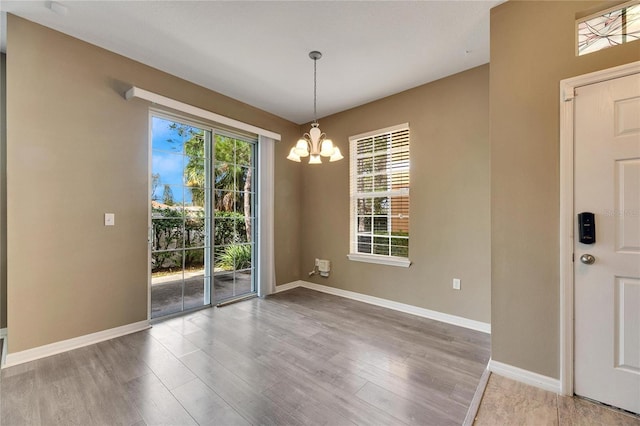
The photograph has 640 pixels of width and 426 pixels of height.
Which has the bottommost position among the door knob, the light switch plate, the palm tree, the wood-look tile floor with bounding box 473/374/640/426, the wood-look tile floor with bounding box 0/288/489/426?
the wood-look tile floor with bounding box 473/374/640/426

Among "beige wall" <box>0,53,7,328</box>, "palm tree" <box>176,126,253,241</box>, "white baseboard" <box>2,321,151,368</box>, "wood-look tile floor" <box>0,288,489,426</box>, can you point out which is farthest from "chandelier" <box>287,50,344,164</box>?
"beige wall" <box>0,53,7,328</box>

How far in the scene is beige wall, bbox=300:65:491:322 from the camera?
296 cm

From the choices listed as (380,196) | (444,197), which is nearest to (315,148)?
(380,196)

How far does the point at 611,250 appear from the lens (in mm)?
1756

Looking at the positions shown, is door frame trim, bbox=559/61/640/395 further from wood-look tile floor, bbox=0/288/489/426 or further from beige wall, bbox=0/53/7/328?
beige wall, bbox=0/53/7/328

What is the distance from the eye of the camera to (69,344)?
2494 mm

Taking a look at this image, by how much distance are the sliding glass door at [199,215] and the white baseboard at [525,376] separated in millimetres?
3251

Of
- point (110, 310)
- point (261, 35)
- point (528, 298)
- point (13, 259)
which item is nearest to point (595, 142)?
point (528, 298)

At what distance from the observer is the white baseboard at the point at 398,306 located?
2.99 metres

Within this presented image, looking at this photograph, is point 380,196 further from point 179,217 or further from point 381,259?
point 179,217

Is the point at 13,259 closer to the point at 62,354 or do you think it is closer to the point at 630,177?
the point at 62,354

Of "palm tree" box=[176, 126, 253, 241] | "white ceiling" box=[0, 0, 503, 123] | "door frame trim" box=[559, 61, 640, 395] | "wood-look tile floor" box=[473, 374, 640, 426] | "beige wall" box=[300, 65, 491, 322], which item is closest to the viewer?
"wood-look tile floor" box=[473, 374, 640, 426]

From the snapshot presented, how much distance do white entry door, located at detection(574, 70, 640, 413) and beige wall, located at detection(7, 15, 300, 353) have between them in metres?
3.94

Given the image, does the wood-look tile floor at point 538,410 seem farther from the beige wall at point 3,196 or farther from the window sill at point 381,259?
the beige wall at point 3,196
